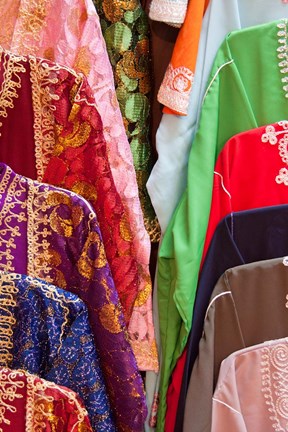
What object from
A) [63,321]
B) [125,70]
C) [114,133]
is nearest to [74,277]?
[63,321]

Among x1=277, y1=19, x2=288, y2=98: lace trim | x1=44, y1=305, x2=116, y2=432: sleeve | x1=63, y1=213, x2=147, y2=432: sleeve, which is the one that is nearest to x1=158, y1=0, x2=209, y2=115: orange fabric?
x1=277, y1=19, x2=288, y2=98: lace trim

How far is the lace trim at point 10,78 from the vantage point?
0.89 meters

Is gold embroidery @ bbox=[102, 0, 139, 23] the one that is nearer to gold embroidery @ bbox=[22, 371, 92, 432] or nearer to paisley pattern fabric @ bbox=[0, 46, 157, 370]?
paisley pattern fabric @ bbox=[0, 46, 157, 370]

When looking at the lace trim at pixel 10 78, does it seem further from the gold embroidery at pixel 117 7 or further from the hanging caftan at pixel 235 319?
the hanging caftan at pixel 235 319

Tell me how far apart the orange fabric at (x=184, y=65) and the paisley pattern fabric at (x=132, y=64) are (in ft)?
0.17

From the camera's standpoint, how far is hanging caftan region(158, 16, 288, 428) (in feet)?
3.17

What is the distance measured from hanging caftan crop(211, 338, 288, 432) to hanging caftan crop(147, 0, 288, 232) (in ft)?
0.77

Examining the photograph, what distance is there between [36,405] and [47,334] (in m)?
0.10

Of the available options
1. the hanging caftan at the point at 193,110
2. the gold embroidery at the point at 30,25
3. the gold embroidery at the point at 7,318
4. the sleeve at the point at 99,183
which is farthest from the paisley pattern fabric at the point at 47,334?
the gold embroidery at the point at 30,25

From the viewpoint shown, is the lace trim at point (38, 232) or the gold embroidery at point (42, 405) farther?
the lace trim at point (38, 232)

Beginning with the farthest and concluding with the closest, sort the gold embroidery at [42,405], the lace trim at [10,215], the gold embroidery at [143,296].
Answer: the gold embroidery at [143,296] < the lace trim at [10,215] < the gold embroidery at [42,405]

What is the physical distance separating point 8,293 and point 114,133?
281 mm

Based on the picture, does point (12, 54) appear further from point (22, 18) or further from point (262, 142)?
point (262, 142)

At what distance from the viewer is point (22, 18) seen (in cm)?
98
